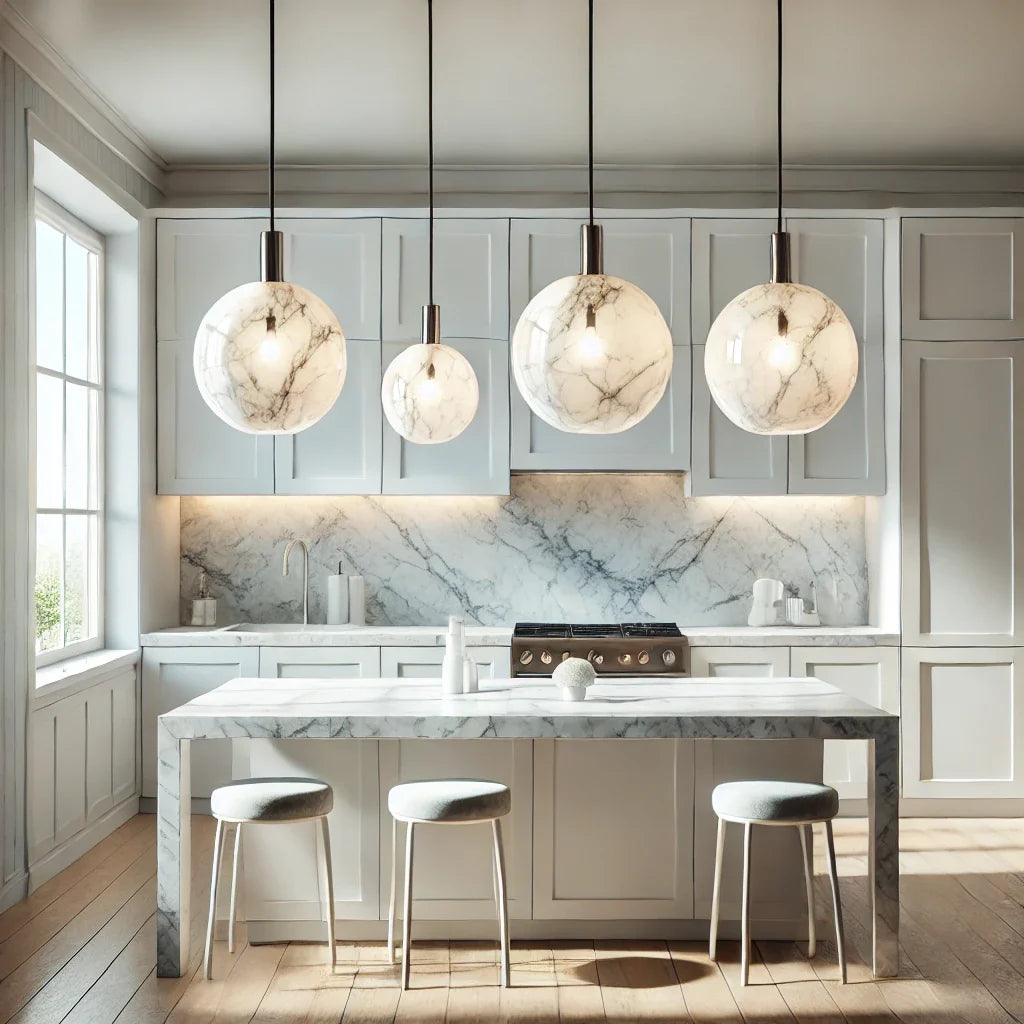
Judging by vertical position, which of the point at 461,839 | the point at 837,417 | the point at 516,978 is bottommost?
the point at 516,978

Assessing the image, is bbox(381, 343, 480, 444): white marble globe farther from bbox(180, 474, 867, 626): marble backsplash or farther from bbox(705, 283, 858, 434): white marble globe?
bbox(180, 474, 867, 626): marble backsplash

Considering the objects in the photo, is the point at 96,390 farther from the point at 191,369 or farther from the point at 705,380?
the point at 705,380

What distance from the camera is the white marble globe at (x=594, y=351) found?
Answer: 195cm

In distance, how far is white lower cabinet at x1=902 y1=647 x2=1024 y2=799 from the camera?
195 inches

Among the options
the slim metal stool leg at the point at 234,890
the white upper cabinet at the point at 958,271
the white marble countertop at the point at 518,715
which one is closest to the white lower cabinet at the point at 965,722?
the white upper cabinet at the point at 958,271

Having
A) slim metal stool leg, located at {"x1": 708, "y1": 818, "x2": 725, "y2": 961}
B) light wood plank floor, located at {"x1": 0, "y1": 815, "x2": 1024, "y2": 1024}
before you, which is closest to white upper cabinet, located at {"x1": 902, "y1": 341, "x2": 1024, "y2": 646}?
light wood plank floor, located at {"x1": 0, "y1": 815, "x2": 1024, "y2": 1024}

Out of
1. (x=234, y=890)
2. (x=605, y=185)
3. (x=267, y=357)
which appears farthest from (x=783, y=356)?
(x=605, y=185)

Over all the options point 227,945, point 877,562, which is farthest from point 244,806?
point 877,562

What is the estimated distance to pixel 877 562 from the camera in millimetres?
5246

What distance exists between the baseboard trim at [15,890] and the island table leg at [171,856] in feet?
2.92

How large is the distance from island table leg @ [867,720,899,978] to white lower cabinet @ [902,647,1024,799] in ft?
6.45

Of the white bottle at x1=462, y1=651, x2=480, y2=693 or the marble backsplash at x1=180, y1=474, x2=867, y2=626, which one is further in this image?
the marble backsplash at x1=180, y1=474, x2=867, y2=626

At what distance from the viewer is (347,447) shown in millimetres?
5102

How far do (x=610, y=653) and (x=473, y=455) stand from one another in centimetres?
112
